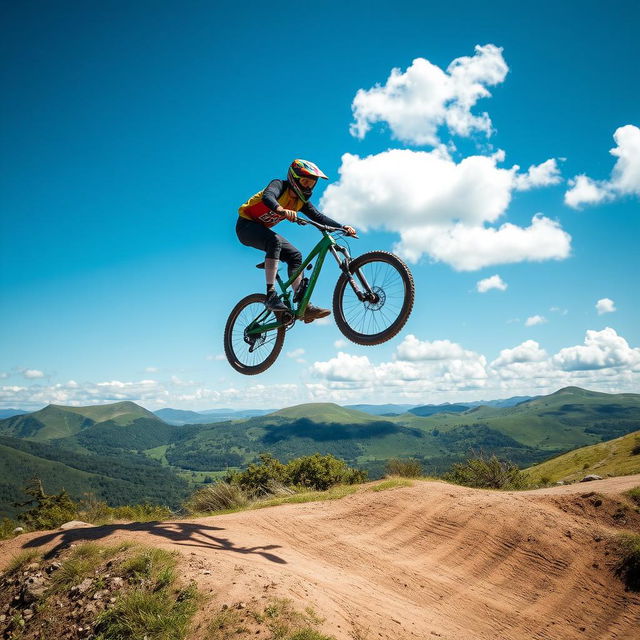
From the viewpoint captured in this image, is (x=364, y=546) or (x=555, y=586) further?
(x=364, y=546)

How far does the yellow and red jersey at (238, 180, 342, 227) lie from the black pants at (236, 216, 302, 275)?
16 centimetres

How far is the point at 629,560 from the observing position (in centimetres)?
984

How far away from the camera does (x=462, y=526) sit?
38.5 feet

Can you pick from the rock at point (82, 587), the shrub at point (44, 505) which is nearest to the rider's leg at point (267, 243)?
the rock at point (82, 587)

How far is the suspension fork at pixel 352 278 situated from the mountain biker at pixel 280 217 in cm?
48

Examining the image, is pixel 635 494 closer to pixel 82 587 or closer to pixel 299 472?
pixel 82 587

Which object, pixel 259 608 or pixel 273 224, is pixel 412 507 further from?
pixel 273 224

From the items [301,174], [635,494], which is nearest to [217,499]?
[301,174]

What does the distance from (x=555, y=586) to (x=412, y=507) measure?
4.35 m

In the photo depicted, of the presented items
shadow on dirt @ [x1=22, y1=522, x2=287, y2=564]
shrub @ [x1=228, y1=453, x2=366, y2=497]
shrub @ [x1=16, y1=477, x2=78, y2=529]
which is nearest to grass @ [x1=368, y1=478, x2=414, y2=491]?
shadow on dirt @ [x1=22, y1=522, x2=287, y2=564]

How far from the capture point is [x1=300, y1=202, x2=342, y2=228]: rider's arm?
30.7 ft

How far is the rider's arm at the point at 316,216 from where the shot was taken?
368 inches

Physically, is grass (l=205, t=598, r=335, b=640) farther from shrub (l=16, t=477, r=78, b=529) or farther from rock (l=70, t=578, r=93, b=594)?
shrub (l=16, t=477, r=78, b=529)

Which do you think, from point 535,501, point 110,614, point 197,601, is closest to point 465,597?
point 535,501
